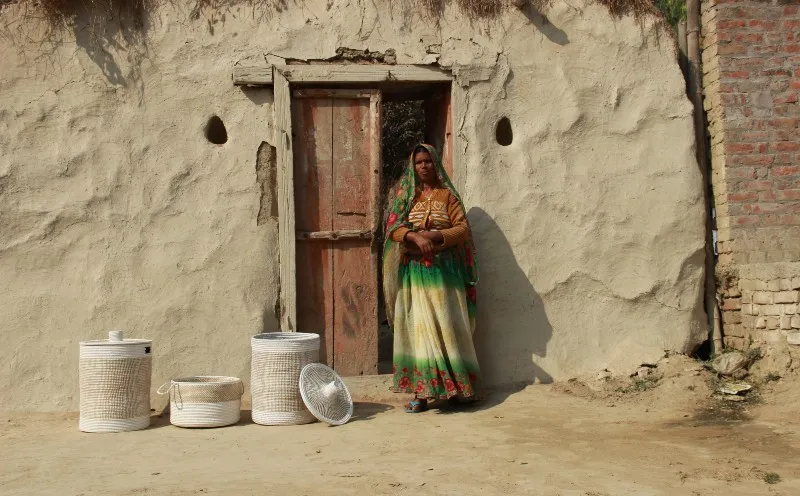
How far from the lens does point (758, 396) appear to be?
5.07 m

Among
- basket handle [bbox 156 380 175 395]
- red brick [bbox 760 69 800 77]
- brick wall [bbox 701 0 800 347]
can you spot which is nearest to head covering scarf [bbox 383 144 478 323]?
basket handle [bbox 156 380 175 395]

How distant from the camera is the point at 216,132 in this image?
5.61 meters

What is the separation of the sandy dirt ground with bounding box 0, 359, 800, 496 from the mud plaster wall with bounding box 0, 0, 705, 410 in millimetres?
425

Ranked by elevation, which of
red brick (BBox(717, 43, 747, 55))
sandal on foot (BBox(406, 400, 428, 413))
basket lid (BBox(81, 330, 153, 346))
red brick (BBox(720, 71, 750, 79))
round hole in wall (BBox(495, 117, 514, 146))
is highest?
red brick (BBox(717, 43, 747, 55))

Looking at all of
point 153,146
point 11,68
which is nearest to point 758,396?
point 153,146

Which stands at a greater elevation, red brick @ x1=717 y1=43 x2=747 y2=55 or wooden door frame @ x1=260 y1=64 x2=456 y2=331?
red brick @ x1=717 y1=43 x2=747 y2=55

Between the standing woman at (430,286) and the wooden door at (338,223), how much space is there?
295 mm

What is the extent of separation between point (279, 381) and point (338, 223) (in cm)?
124

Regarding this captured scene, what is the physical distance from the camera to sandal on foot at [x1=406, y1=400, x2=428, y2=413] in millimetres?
5113

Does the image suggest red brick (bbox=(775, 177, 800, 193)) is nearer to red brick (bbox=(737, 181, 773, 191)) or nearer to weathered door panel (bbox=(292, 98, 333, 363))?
red brick (bbox=(737, 181, 773, 191))

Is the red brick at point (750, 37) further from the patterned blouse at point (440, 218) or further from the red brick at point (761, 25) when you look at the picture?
the patterned blouse at point (440, 218)

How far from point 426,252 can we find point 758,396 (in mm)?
2207

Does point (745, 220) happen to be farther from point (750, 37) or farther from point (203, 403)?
point (203, 403)

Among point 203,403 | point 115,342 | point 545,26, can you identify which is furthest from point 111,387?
point 545,26
